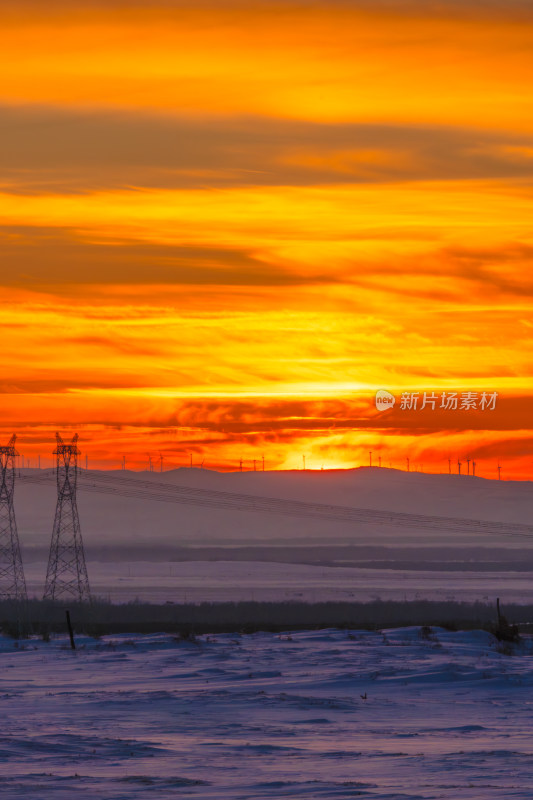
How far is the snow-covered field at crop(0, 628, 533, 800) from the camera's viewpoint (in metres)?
23.0

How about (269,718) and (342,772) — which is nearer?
(342,772)

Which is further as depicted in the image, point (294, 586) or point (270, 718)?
point (294, 586)

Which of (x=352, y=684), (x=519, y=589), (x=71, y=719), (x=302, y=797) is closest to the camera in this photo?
(x=302, y=797)

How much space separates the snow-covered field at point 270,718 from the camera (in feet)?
75.5

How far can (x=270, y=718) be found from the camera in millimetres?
31891

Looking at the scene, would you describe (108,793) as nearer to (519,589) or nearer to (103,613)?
(103,613)

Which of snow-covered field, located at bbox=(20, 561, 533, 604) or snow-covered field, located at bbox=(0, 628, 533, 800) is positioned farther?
snow-covered field, located at bbox=(20, 561, 533, 604)

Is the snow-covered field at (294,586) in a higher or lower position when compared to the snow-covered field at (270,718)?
lower

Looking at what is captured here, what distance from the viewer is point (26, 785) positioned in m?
22.4

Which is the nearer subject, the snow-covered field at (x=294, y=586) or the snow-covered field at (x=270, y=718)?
the snow-covered field at (x=270, y=718)

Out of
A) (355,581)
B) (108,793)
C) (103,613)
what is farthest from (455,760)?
(355,581)

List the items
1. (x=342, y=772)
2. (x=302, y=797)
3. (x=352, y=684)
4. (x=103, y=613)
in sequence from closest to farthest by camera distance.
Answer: (x=302, y=797), (x=342, y=772), (x=352, y=684), (x=103, y=613)

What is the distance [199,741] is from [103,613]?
66874 mm

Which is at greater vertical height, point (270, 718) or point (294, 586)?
point (270, 718)
